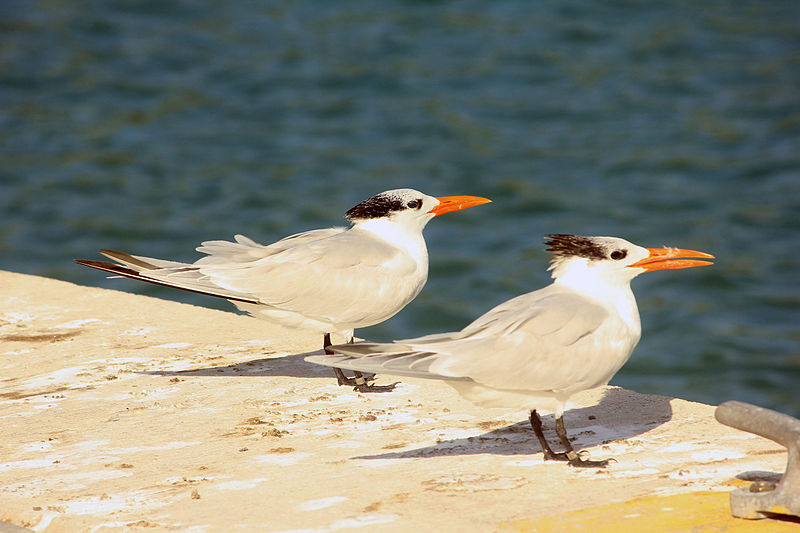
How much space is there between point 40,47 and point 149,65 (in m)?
2.32

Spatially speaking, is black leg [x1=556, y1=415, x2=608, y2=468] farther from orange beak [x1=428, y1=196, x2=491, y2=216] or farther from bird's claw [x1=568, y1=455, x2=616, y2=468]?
orange beak [x1=428, y1=196, x2=491, y2=216]

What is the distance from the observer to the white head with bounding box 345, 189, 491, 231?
19.4ft

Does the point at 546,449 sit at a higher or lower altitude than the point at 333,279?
lower

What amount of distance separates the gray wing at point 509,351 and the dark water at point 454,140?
628 centimetres

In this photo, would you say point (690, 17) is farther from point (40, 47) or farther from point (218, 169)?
point (40, 47)

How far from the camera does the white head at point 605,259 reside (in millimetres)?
4465

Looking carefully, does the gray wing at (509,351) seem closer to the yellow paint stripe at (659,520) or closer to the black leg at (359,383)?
the yellow paint stripe at (659,520)

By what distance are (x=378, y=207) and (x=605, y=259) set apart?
178cm

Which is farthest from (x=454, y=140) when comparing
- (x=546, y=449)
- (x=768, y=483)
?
(x=768, y=483)

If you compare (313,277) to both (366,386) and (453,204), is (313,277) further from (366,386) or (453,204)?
(453,204)

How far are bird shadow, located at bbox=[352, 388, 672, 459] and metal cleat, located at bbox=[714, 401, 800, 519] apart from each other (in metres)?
0.94

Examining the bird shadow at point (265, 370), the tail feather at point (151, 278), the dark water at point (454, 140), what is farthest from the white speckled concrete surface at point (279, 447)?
the dark water at point (454, 140)

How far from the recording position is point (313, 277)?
5.62 meters

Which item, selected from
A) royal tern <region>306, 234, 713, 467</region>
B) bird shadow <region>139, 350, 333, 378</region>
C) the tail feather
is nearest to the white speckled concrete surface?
bird shadow <region>139, 350, 333, 378</region>
